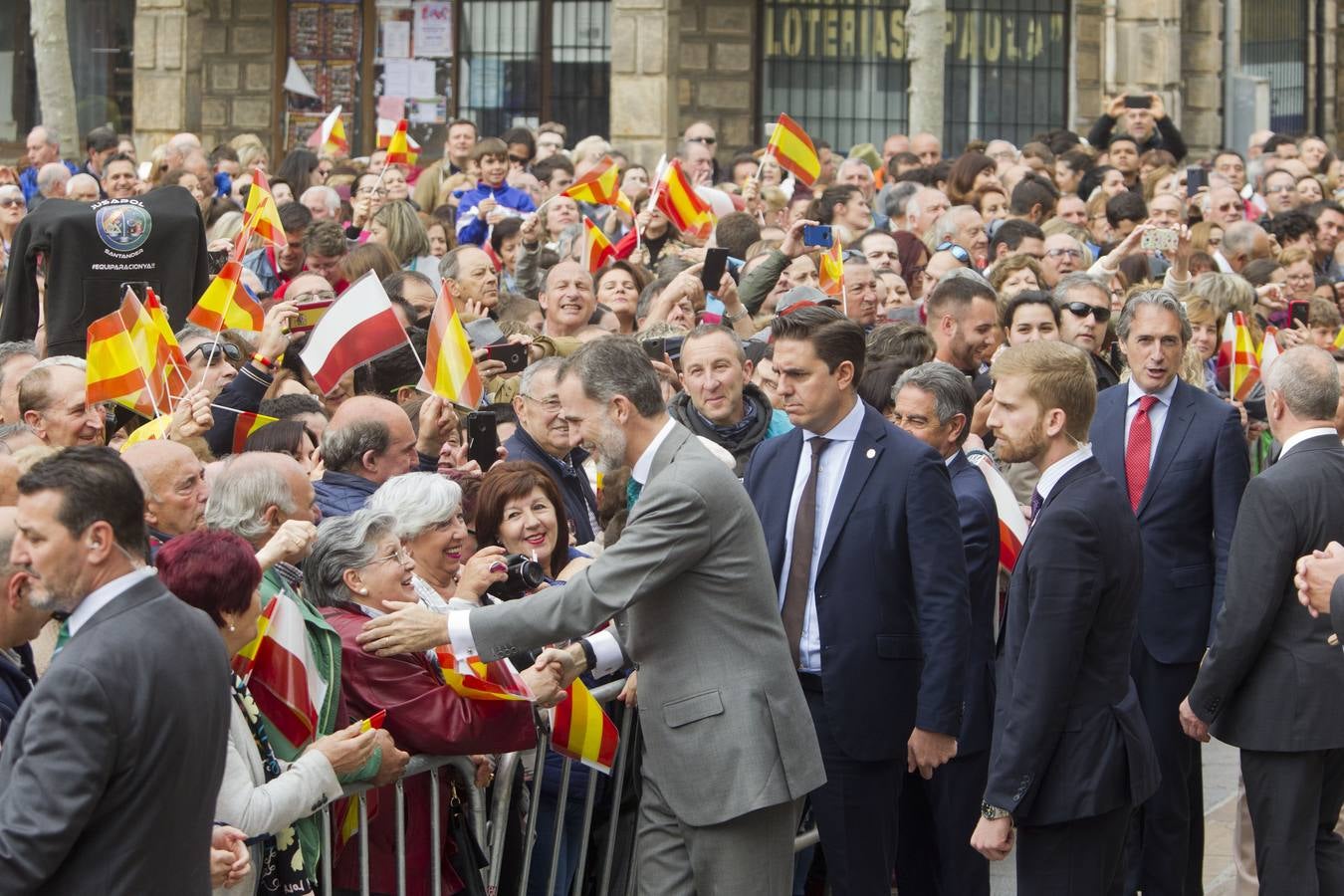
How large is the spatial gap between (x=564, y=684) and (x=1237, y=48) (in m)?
20.8

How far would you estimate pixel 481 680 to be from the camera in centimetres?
564

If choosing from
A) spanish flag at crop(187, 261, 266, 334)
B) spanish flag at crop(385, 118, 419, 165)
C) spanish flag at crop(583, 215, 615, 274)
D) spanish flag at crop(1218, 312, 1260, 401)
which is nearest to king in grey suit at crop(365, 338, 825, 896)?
spanish flag at crop(187, 261, 266, 334)

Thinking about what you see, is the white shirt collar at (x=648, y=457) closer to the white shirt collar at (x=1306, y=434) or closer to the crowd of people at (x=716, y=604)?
the crowd of people at (x=716, y=604)

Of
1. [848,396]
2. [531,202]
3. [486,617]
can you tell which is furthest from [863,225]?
[486,617]

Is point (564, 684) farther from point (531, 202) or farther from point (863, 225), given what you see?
point (531, 202)

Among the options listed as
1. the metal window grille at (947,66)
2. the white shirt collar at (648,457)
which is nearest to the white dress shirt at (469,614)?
the white shirt collar at (648,457)

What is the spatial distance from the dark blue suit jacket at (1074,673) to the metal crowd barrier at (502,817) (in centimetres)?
73

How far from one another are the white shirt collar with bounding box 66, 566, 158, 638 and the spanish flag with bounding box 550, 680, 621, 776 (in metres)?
1.99

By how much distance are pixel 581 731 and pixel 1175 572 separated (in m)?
2.56

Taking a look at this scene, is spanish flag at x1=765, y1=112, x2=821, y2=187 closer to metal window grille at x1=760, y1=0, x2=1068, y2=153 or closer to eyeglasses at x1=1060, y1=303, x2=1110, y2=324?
eyeglasses at x1=1060, y1=303, x2=1110, y2=324

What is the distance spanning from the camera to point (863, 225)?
13.8 meters

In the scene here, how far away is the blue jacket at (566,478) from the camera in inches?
307

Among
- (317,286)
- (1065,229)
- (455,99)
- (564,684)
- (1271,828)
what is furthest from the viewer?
(455,99)

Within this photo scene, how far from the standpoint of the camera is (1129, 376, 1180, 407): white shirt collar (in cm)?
769
